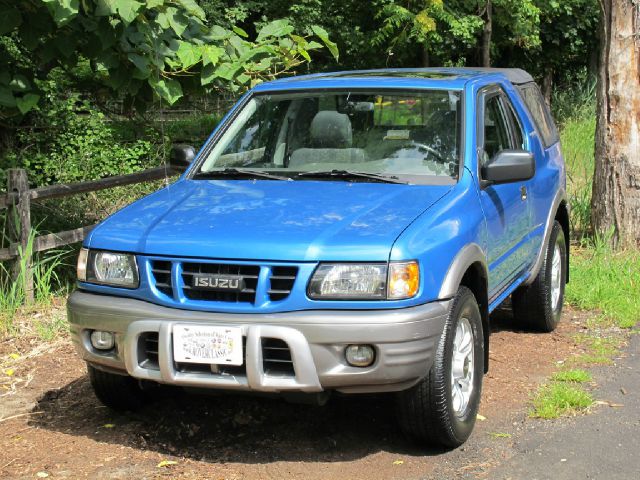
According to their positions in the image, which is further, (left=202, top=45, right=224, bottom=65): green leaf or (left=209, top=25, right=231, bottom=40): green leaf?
(left=209, top=25, right=231, bottom=40): green leaf

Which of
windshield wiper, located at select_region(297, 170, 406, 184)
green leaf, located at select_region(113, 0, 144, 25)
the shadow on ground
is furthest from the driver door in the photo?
green leaf, located at select_region(113, 0, 144, 25)

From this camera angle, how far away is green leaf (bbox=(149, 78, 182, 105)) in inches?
307

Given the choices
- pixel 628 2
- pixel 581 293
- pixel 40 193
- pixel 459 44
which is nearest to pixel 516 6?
pixel 459 44

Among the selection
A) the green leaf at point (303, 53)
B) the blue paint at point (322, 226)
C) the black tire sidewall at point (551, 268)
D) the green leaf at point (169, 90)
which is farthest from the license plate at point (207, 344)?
the green leaf at point (303, 53)

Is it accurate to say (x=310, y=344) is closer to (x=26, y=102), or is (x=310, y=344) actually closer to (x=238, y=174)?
(x=238, y=174)

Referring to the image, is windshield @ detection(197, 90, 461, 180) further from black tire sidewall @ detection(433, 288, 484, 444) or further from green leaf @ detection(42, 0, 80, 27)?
green leaf @ detection(42, 0, 80, 27)

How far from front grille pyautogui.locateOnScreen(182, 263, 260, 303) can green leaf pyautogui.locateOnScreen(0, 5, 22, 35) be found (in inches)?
140

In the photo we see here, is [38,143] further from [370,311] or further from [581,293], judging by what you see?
[370,311]

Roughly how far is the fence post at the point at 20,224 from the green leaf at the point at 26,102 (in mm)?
519

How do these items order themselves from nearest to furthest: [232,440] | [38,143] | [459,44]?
1. [232,440]
2. [38,143]
3. [459,44]

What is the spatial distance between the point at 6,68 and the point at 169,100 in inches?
50.9

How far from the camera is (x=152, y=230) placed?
461 cm

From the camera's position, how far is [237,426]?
5133 millimetres

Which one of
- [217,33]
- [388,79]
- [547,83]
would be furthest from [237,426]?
[547,83]
